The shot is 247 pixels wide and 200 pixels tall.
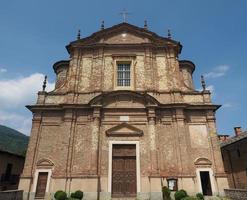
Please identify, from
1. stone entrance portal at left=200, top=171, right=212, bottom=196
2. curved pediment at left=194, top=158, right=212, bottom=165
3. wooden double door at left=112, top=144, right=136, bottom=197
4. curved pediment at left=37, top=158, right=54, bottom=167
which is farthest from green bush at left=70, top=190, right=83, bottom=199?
stone entrance portal at left=200, top=171, right=212, bottom=196

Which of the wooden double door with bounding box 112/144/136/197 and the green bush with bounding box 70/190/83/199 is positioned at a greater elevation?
the wooden double door with bounding box 112/144/136/197

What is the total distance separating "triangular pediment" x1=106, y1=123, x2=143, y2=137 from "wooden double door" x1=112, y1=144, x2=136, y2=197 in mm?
868

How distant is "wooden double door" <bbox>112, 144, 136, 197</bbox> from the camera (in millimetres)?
15766

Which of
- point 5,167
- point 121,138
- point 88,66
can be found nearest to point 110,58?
point 88,66

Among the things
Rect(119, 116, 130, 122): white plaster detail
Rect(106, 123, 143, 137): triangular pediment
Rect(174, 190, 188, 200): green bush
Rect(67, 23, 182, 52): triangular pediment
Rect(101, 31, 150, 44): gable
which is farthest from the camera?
Rect(101, 31, 150, 44): gable

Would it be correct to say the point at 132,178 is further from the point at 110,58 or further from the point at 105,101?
the point at 110,58

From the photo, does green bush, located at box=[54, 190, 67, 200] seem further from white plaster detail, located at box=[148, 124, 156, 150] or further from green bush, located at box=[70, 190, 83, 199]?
white plaster detail, located at box=[148, 124, 156, 150]

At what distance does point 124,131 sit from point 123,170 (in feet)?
9.26

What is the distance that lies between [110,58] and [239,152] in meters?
14.4

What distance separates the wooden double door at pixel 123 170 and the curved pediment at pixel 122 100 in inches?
125

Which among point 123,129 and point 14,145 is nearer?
point 123,129

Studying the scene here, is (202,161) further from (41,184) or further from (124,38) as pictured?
(124,38)

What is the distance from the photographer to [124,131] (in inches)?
681

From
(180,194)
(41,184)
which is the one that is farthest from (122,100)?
(41,184)
